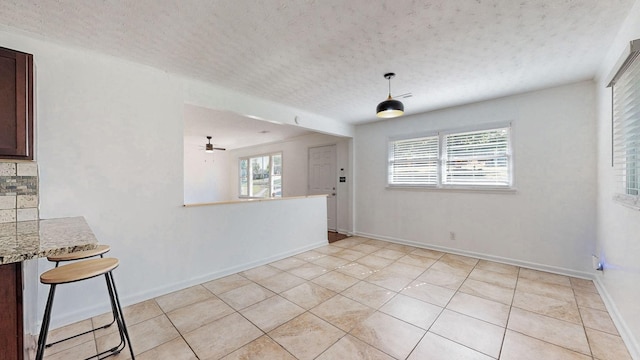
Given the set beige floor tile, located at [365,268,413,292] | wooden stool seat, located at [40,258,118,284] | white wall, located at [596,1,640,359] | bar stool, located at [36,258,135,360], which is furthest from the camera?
beige floor tile, located at [365,268,413,292]

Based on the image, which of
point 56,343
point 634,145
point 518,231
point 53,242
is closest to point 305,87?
point 53,242

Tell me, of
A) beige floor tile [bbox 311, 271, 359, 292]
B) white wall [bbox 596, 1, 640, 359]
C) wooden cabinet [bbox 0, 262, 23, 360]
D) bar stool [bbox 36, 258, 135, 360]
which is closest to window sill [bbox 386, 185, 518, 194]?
white wall [bbox 596, 1, 640, 359]

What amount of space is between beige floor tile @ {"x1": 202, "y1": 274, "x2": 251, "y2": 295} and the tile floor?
0.01 m

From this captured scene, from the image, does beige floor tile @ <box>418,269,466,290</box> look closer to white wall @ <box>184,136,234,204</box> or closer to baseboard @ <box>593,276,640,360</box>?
baseboard @ <box>593,276,640,360</box>

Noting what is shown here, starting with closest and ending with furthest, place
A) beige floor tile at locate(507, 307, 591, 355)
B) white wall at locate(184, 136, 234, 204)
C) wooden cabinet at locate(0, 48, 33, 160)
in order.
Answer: wooden cabinet at locate(0, 48, 33, 160)
beige floor tile at locate(507, 307, 591, 355)
white wall at locate(184, 136, 234, 204)

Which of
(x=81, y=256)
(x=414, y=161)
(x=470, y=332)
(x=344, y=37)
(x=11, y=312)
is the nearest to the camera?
(x=11, y=312)

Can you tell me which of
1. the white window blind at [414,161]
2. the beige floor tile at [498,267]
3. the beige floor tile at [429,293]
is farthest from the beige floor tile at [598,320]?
the white window blind at [414,161]

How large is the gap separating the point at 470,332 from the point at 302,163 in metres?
4.90

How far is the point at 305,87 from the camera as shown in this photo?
10.6ft

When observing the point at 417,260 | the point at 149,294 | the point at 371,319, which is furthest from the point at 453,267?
the point at 149,294

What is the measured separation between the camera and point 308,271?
335 centimetres

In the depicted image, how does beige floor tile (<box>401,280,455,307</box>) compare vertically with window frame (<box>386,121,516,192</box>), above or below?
below

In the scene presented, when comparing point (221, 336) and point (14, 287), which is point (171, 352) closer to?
point (221, 336)

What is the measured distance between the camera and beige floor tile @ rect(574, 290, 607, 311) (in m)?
2.39
